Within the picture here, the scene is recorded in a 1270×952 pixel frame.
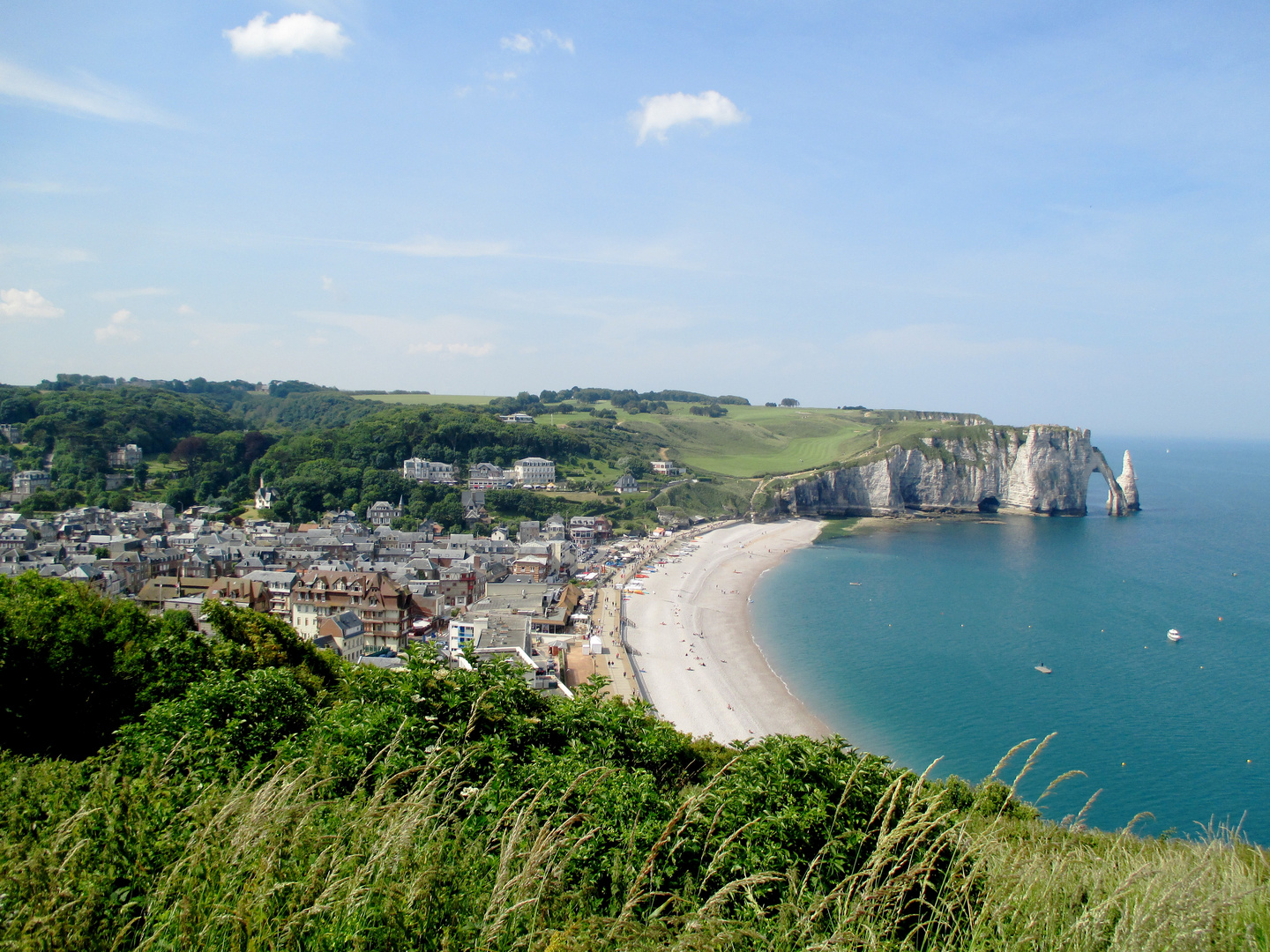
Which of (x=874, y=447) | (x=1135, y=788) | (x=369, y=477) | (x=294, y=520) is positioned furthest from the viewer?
(x=874, y=447)

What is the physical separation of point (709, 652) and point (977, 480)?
49.2 m

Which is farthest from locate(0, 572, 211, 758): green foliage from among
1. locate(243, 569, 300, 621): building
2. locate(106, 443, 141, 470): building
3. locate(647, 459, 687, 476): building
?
locate(647, 459, 687, 476): building

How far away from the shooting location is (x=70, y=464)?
48.8m

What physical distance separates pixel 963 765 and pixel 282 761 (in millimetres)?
16631

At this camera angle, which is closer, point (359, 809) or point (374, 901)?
point (374, 901)

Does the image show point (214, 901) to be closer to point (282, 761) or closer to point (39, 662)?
point (282, 761)

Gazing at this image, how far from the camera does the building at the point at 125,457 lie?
53.2 m

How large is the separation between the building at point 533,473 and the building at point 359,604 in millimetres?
32164

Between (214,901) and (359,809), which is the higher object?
(214,901)

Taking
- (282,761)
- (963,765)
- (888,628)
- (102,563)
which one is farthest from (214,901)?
(102,563)

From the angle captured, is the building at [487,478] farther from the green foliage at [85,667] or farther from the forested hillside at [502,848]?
the forested hillside at [502,848]

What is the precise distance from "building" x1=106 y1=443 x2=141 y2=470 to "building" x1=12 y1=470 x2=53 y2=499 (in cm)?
588

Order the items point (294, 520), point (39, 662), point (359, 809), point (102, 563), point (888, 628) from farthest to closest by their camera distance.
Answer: point (294, 520) < point (102, 563) < point (888, 628) < point (39, 662) < point (359, 809)

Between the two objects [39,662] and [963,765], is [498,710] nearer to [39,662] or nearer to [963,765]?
[39,662]
